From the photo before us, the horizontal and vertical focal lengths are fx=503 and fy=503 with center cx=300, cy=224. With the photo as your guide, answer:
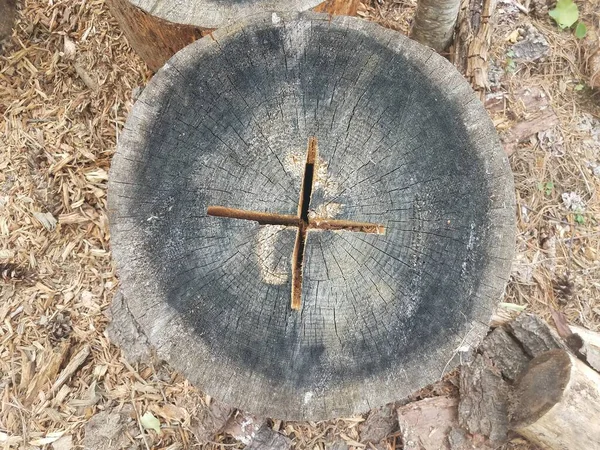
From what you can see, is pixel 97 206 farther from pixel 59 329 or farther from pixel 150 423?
pixel 150 423

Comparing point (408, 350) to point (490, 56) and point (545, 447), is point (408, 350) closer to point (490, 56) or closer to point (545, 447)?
point (545, 447)

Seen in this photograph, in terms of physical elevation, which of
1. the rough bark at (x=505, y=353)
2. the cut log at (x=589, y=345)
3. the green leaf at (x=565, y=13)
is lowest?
the rough bark at (x=505, y=353)

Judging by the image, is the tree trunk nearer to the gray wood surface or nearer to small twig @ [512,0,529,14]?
small twig @ [512,0,529,14]

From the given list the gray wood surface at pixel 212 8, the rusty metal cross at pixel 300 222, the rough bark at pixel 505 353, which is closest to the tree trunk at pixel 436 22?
the gray wood surface at pixel 212 8

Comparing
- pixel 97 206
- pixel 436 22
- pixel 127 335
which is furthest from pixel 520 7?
pixel 127 335

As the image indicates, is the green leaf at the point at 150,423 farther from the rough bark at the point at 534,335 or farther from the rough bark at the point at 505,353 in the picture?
the rough bark at the point at 534,335

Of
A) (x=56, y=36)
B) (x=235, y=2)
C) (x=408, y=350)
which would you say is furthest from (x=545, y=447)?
(x=56, y=36)

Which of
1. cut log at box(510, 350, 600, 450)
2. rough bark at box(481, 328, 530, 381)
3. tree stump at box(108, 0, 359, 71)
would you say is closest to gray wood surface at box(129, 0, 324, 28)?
tree stump at box(108, 0, 359, 71)
